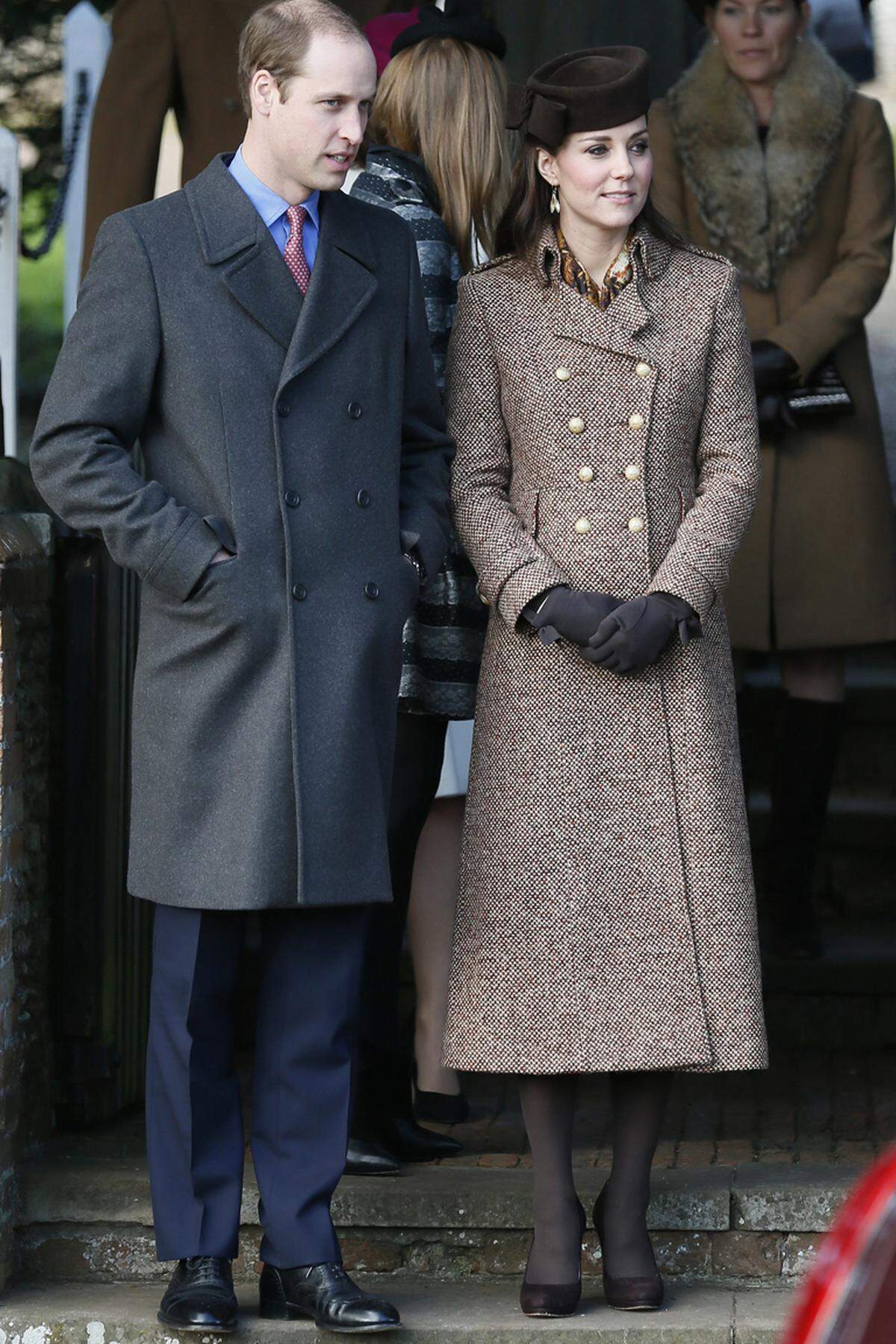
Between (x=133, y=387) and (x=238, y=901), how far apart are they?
76 centimetres

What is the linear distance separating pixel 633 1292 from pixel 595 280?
1.61 meters

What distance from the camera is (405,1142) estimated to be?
3.89 meters

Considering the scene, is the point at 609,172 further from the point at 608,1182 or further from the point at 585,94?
the point at 608,1182

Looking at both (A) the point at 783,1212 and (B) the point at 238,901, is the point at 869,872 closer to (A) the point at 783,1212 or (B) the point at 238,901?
(A) the point at 783,1212

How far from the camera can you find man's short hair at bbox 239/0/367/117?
3.06 meters

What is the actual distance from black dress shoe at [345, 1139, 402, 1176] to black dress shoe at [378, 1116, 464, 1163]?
3.3 inches

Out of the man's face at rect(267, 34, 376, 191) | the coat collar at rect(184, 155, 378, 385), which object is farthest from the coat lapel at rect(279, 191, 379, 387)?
the man's face at rect(267, 34, 376, 191)

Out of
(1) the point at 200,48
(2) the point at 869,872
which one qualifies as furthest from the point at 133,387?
(2) the point at 869,872

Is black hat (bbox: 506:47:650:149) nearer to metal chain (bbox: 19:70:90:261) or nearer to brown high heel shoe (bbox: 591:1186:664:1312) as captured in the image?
brown high heel shoe (bbox: 591:1186:664:1312)

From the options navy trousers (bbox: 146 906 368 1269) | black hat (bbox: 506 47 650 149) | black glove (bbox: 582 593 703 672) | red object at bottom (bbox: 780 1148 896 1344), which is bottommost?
navy trousers (bbox: 146 906 368 1269)

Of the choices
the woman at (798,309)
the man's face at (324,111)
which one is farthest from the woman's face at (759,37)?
the man's face at (324,111)

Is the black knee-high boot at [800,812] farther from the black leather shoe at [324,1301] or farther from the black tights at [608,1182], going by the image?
the black leather shoe at [324,1301]

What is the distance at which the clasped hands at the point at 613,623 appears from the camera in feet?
10.6

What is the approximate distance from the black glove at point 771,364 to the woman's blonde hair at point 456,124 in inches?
50.0
